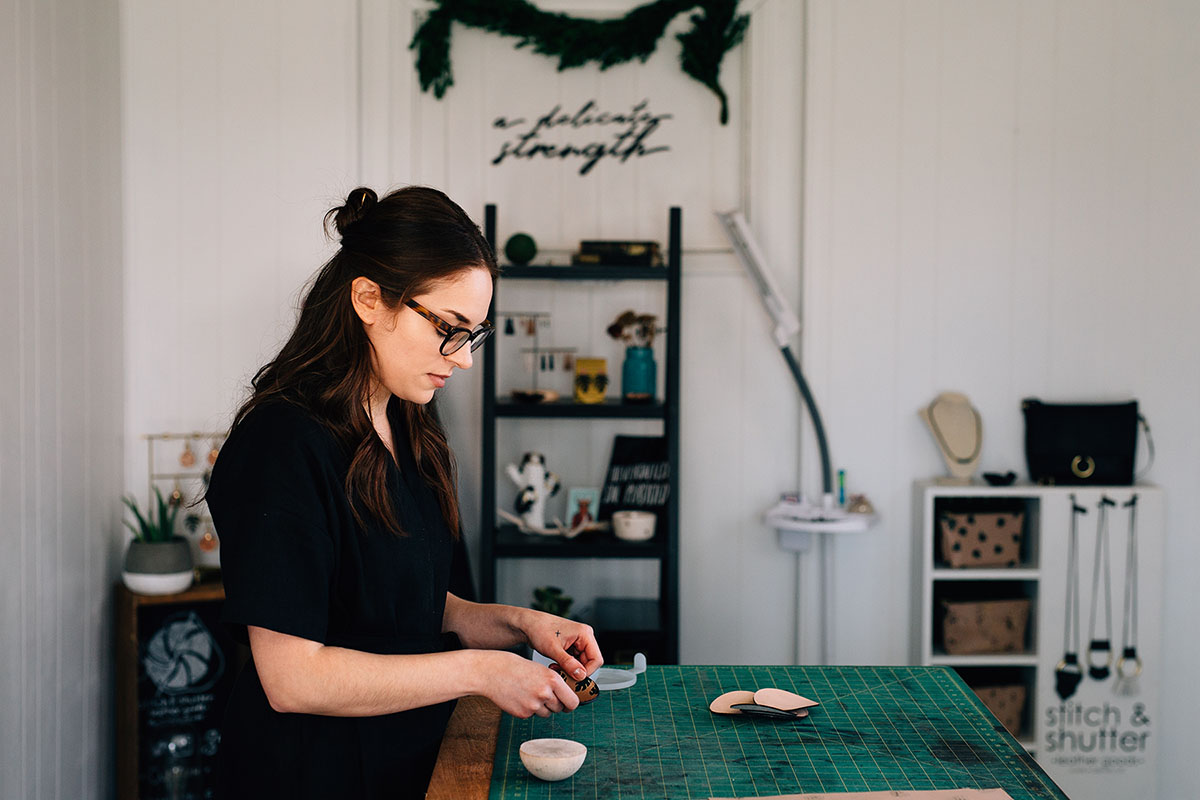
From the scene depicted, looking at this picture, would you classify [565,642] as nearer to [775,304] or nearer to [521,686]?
[521,686]

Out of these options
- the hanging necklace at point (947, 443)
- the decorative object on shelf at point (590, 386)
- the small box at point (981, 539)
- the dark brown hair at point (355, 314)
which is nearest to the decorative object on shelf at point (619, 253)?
the decorative object on shelf at point (590, 386)

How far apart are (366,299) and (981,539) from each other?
2.39m

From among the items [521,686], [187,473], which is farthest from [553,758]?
[187,473]

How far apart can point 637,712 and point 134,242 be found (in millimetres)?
2423

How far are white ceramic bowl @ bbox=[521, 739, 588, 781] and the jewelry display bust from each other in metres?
2.20

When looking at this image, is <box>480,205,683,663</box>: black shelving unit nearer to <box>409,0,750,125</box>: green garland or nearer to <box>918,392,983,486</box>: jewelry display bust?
<box>409,0,750,125</box>: green garland

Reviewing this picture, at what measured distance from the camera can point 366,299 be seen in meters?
1.59

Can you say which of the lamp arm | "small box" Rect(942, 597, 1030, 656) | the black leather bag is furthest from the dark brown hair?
the black leather bag

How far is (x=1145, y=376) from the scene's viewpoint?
3.46 m

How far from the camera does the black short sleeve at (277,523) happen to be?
1.40 metres

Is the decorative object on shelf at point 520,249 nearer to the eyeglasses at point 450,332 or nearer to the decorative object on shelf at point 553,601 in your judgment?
the decorative object on shelf at point 553,601

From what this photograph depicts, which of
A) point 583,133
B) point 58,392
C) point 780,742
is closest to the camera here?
point 780,742

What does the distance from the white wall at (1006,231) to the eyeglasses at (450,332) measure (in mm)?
2036

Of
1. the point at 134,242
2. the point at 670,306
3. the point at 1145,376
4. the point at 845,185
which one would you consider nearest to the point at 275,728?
the point at 670,306
